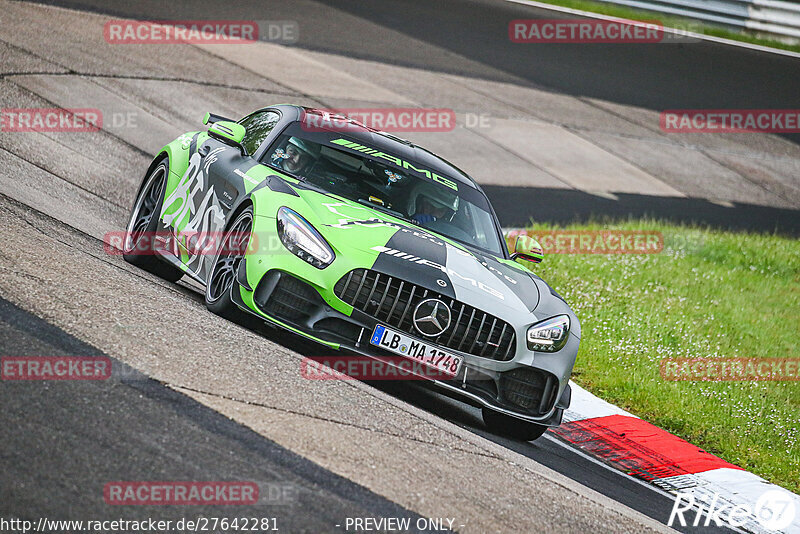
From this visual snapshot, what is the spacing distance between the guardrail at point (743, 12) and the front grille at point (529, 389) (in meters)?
21.3

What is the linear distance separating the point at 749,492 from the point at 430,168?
324 centimetres

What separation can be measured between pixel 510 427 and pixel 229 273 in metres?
2.11

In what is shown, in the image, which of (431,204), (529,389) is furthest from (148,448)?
(431,204)

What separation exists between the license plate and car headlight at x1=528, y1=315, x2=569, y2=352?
0.58m

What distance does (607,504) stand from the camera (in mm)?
5668

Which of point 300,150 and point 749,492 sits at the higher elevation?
point 300,150

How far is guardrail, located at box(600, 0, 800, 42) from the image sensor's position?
82.6ft

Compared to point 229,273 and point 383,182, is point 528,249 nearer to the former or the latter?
point 383,182

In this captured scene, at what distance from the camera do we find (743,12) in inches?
1016

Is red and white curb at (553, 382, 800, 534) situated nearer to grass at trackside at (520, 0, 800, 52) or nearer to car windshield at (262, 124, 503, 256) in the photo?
car windshield at (262, 124, 503, 256)

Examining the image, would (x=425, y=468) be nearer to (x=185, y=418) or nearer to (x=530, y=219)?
(x=185, y=418)

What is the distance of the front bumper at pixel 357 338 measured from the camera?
607cm

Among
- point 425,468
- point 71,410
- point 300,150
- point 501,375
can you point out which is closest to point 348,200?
point 300,150

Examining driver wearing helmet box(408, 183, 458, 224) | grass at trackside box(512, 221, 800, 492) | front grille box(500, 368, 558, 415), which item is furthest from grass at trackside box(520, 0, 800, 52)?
front grille box(500, 368, 558, 415)
